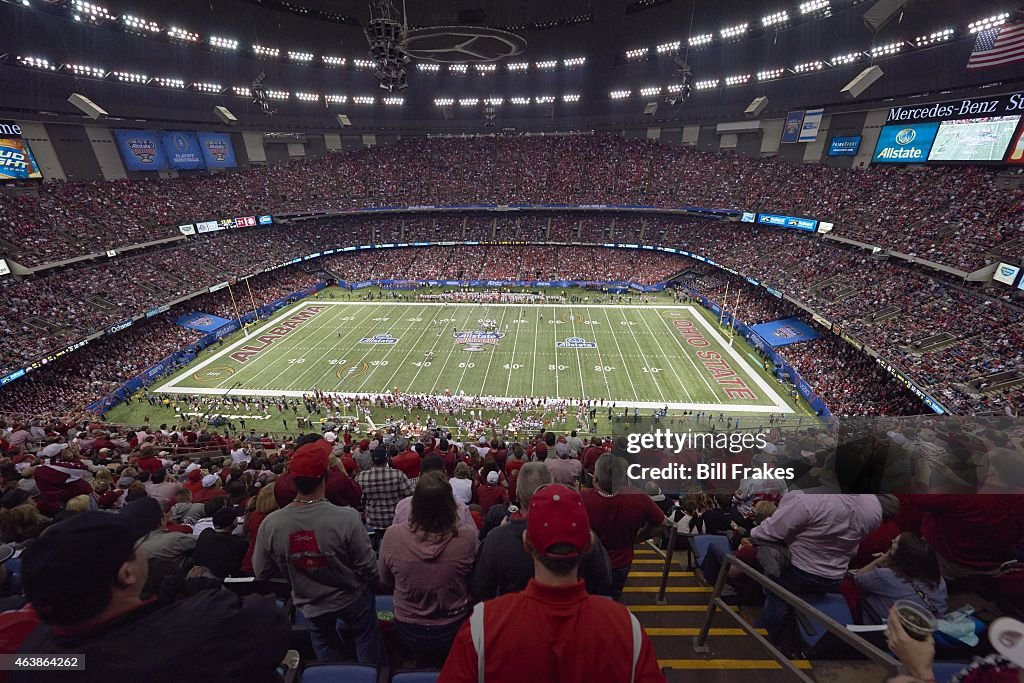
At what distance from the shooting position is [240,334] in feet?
134

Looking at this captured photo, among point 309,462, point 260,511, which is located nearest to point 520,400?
point 260,511

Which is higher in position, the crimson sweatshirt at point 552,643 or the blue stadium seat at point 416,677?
the crimson sweatshirt at point 552,643

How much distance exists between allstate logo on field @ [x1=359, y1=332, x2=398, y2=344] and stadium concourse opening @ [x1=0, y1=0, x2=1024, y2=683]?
1.45 feet

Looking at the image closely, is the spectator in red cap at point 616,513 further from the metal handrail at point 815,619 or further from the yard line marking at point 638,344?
the yard line marking at point 638,344

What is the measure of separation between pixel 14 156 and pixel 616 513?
6082 cm

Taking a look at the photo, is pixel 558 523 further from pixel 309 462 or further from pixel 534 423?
pixel 534 423

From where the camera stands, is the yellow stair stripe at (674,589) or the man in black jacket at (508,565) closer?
the man in black jacket at (508,565)

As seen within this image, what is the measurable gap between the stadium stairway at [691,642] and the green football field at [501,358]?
24318mm

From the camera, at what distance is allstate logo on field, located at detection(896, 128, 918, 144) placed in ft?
131

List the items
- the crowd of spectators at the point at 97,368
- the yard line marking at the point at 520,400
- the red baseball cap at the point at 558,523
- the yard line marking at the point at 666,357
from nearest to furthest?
the red baseball cap at the point at 558,523, the crowd of spectators at the point at 97,368, the yard line marking at the point at 520,400, the yard line marking at the point at 666,357

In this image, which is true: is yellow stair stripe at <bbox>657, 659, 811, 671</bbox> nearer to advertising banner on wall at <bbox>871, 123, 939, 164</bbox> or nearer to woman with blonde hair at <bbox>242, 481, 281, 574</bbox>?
woman with blonde hair at <bbox>242, 481, 281, 574</bbox>

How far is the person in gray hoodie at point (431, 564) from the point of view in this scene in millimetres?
3617

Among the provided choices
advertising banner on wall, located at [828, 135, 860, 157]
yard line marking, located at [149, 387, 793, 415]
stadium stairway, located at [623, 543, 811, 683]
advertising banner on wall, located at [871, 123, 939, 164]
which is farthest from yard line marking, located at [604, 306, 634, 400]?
advertising banner on wall, located at [828, 135, 860, 157]

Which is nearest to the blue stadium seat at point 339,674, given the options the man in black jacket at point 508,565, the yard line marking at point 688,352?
the man in black jacket at point 508,565
